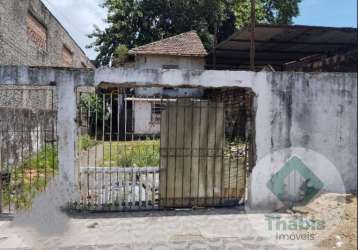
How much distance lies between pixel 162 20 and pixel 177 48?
19.9 feet

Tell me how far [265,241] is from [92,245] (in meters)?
2.35

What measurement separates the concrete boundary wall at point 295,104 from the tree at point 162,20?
1923 cm

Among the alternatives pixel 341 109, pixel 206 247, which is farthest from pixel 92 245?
pixel 341 109

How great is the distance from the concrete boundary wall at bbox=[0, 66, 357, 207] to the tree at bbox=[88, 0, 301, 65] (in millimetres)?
19227

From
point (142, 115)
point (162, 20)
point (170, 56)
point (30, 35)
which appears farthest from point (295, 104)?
point (162, 20)

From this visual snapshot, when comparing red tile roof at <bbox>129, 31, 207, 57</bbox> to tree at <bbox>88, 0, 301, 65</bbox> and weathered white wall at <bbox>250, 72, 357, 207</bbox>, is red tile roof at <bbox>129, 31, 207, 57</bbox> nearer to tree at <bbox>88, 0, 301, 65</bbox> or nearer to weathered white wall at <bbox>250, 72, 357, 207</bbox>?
tree at <bbox>88, 0, 301, 65</bbox>

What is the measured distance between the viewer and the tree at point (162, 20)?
84.6 ft

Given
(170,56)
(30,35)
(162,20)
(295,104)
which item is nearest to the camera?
(295,104)

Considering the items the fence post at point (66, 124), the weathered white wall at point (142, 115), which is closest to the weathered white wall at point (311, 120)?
the fence post at point (66, 124)

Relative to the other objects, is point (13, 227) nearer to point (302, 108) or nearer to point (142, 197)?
point (142, 197)

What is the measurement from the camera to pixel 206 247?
17.1 feet

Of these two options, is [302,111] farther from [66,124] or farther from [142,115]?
[142,115]

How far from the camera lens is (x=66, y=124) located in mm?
6531

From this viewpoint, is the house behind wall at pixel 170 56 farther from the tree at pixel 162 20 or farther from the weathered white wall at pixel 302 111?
the weathered white wall at pixel 302 111
